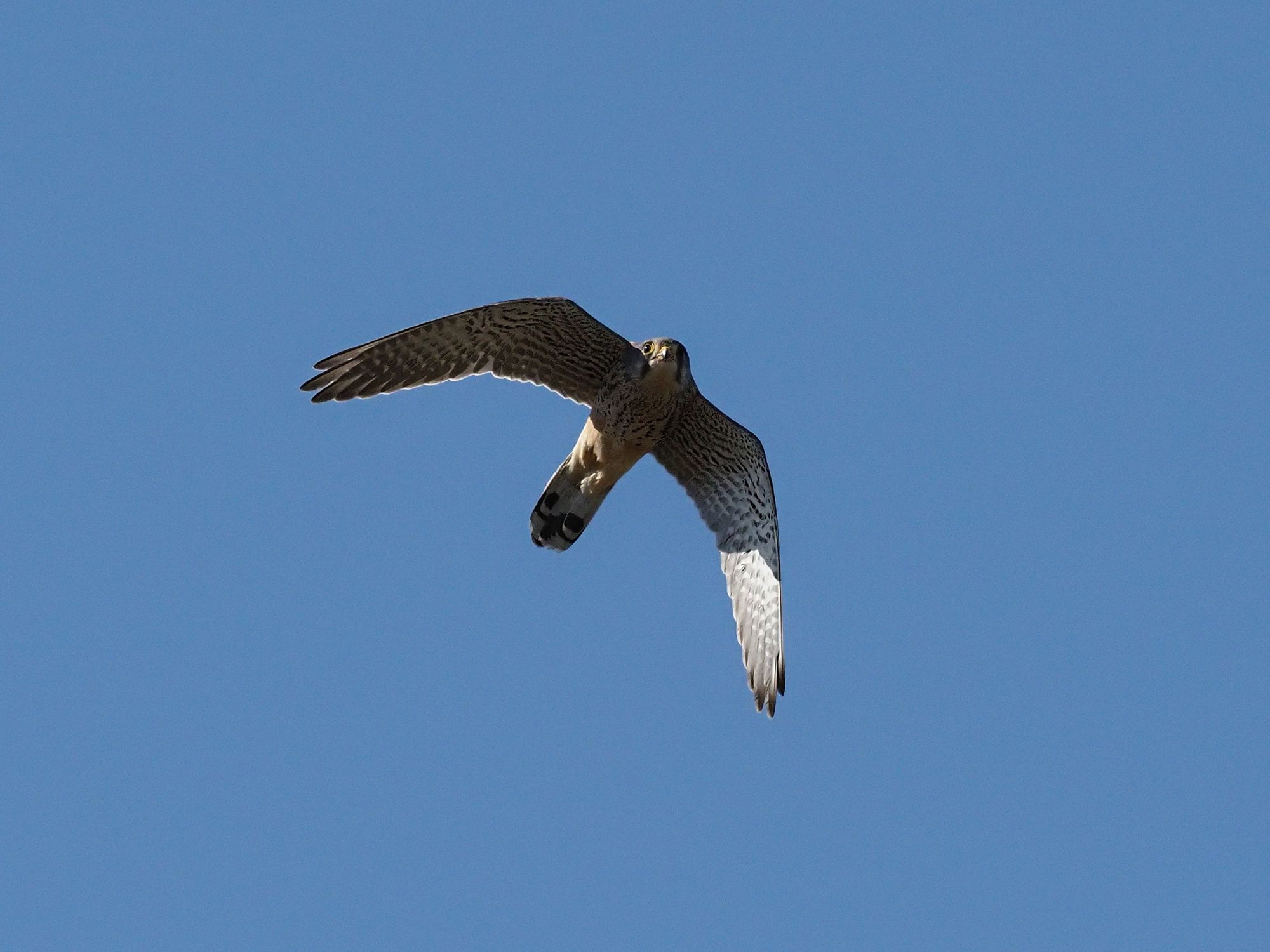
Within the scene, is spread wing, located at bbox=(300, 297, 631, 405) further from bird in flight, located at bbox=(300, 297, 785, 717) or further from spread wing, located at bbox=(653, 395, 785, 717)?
spread wing, located at bbox=(653, 395, 785, 717)

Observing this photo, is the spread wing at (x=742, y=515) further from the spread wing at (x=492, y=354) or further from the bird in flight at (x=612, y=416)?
the spread wing at (x=492, y=354)

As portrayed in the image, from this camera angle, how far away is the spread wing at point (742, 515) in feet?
36.4

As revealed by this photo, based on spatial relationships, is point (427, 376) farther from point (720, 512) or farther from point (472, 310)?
point (720, 512)

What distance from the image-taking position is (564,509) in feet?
36.3

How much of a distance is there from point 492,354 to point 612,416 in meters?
0.86

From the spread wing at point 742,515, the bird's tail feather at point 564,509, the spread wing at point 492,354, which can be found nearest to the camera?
the spread wing at point 492,354

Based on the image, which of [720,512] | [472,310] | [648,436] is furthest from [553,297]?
[720,512]

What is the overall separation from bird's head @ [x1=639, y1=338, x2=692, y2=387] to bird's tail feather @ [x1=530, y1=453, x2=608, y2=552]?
2.88ft

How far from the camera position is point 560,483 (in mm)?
11016

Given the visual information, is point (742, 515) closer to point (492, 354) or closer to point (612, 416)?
point (612, 416)

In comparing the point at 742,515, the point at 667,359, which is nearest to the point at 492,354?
the point at 667,359

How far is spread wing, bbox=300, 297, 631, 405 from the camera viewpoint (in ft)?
33.7

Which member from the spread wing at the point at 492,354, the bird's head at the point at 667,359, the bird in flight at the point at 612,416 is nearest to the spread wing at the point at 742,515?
the bird in flight at the point at 612,416

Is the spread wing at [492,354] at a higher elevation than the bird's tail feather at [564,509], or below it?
higher
